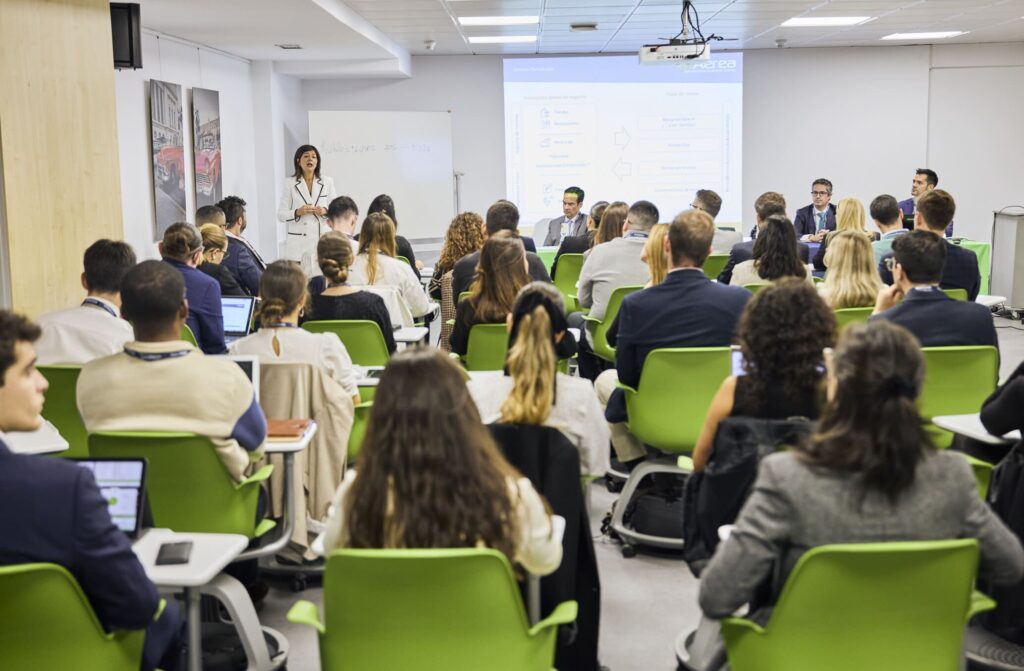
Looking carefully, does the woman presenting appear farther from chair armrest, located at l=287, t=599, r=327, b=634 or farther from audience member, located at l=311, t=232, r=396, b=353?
chair armrest, located at l=287, t=599, r=327, b=634

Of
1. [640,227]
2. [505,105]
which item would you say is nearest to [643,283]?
[640,227]

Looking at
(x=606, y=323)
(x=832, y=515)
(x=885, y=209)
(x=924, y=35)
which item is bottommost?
(x=606, y=323)

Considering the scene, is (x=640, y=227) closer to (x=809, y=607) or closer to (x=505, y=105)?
(x=809, y=607)

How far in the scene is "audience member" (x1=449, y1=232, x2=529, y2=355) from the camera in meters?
4.73

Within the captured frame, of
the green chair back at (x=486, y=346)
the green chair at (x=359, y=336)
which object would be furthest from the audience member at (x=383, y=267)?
the green chair at (x=359, y=336)

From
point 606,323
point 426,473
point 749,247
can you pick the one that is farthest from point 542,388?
point 749,247

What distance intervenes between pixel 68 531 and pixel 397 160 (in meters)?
10.1

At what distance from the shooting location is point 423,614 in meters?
1.93

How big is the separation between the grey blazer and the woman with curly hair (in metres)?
0.63

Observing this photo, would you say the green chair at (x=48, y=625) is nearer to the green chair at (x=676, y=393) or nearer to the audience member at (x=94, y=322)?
the audience member at (x=94, y=322)

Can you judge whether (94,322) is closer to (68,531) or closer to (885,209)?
(68,531)

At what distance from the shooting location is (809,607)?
6.30ft

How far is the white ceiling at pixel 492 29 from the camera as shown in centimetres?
793

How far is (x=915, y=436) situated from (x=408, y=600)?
95 centimetres
